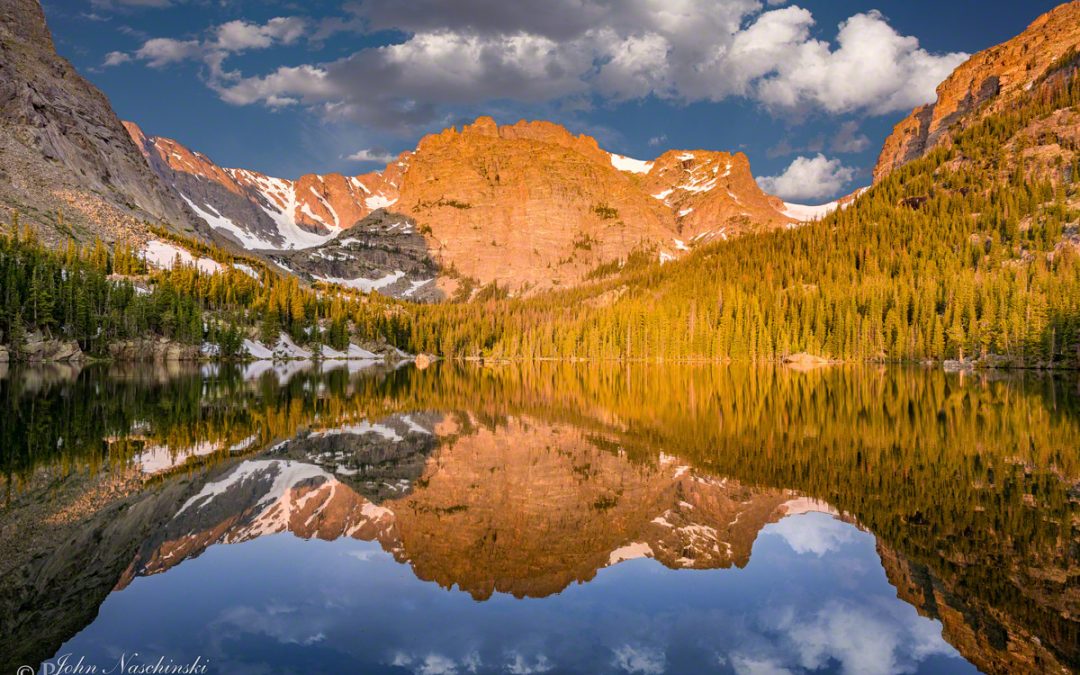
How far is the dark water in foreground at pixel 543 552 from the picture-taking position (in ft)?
24.6

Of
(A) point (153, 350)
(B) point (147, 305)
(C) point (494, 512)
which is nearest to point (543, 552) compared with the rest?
(C) point (494, 512)

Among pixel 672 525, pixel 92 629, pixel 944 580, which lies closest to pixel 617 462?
pixel 672 525

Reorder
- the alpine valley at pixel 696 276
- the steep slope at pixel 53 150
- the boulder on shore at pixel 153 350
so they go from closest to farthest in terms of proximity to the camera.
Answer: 1. the alpine valley at pixel 696 276
2. the boulder on shore at pixel 153 350
3. the steep slope at pixel 53 150

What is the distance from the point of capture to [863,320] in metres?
103

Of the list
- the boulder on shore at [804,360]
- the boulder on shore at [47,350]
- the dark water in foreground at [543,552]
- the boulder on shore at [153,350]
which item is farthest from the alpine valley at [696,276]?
the dark water in foreground at [543,552]

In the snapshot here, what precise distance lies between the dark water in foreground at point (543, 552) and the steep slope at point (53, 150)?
140 m

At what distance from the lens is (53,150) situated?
15275 cm

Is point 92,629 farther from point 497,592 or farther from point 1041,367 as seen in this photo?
point 1041,367

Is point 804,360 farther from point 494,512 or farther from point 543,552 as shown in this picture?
point 543,552

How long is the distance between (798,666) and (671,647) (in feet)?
4.85

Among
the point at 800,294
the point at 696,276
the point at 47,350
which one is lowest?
the point at 47,350

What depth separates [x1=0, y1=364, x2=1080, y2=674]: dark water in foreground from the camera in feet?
24.6

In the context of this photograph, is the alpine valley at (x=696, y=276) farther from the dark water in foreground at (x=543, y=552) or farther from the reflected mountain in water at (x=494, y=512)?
the reflected mountain in water at (x=494, y=512)

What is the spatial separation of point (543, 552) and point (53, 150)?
635 ft
